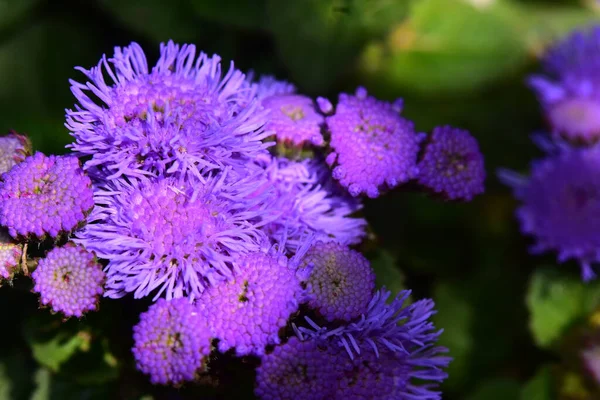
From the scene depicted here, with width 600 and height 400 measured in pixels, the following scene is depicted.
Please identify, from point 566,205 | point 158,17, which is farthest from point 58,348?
point 566,205

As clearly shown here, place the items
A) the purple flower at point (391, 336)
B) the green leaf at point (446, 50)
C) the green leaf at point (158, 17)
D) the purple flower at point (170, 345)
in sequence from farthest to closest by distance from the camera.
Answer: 1. the green leaf at point (446, 50)
2. the green leaf at point (158, 17)
3. the purple flower at point (391, 336)
4. the purple flower at point (170, 345)

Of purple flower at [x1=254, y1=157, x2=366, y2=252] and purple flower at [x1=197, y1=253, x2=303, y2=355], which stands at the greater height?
purple flower at [x1=254, y1=157, x2=366, y2=252]

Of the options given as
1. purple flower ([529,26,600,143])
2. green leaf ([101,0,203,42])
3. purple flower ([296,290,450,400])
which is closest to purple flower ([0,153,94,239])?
purple flower ([296,290,450,400])

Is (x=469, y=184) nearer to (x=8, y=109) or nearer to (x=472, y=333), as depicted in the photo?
(x=472, y=333)

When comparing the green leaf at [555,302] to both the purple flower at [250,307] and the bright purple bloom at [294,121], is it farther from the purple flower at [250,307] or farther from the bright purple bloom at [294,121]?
the purple flower at [250,307]

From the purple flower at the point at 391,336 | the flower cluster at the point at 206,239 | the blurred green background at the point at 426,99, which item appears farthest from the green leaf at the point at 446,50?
the purple flower at the point at 391,336

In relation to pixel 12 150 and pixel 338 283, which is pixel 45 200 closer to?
pixel 12 150

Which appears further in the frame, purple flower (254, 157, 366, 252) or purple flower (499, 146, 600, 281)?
purple flower (499, 146, 600, 281)

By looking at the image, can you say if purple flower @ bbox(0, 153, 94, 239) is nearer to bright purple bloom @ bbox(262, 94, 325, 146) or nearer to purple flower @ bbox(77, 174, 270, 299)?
purple flower @ bbox(77, 174, 270, 299)
